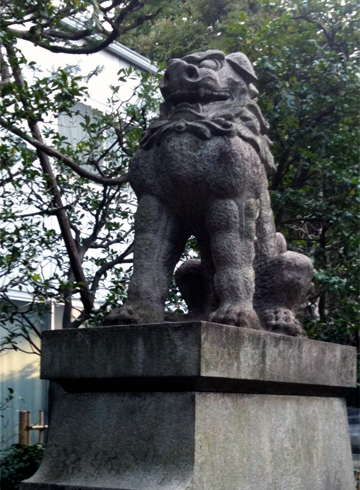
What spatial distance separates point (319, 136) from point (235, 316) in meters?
4.03

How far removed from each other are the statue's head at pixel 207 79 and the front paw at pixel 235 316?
1.03 meters

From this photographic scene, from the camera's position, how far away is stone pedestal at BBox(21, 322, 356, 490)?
279 cm

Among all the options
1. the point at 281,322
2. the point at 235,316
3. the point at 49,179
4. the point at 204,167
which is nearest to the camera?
the point at 235,316

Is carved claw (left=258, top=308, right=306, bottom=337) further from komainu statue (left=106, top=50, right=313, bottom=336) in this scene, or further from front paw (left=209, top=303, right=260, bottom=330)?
front paw (left=209, top=303, right=260, bottom=330)

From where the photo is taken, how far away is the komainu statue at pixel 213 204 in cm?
323

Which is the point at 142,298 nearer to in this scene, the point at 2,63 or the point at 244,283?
the point at 244,283

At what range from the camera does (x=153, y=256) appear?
11.0ft

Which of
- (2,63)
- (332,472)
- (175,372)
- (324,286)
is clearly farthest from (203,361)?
(2,63)

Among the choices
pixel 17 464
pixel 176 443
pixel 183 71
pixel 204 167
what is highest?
pixel 183 71

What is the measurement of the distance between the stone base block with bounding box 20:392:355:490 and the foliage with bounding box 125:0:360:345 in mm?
2674

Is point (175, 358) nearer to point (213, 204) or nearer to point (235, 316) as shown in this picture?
point (235, 316)

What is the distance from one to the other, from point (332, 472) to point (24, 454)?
135 inches

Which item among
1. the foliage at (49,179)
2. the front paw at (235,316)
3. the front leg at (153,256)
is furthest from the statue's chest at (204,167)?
the foliage at (49,179)

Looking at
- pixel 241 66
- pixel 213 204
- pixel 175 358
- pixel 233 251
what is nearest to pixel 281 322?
pixel 233 251
